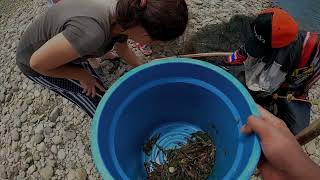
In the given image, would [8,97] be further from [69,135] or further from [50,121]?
[69,135]

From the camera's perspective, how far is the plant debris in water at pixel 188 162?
201cm

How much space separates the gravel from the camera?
2516mm

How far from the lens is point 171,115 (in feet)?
7.26

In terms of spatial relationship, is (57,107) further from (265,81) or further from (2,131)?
(265,81)

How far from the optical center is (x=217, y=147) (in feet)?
6.84

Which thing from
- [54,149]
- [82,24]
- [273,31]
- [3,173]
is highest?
[82,24]

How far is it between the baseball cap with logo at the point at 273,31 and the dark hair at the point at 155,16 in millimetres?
526

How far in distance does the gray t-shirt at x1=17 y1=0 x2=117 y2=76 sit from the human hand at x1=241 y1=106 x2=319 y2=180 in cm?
73

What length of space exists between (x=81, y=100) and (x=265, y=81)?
101cm

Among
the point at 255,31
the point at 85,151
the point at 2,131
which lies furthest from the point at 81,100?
the point at 255,31

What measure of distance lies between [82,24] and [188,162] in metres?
0.87

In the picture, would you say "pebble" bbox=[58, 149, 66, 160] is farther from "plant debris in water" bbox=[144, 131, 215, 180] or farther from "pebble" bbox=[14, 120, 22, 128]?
"plant debris in water" bbox=[144, 131, 215, 180]

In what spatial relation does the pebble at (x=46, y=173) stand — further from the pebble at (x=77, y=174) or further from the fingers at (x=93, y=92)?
→ the fingers at (x=93, y=92)

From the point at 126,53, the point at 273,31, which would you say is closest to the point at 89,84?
the point at 126,53
